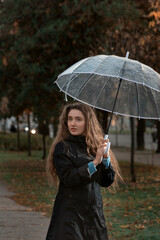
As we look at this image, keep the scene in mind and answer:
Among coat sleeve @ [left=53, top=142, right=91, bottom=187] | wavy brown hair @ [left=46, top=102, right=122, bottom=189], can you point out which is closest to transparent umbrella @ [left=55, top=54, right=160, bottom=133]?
wavy brown hair @ [left=46, top=102, right=122, bottom=189]

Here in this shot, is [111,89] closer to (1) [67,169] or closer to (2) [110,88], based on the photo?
(2) [110,88]

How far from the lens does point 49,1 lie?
577 inches

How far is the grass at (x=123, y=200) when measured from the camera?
7.49 metres

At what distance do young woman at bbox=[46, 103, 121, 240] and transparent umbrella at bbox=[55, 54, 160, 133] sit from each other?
90 cm

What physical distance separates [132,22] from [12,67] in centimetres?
501

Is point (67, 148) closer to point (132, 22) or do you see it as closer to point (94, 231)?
point (94, 231)

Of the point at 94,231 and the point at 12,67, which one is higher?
the point at 12,67

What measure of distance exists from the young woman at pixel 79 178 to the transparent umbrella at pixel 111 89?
90 cm

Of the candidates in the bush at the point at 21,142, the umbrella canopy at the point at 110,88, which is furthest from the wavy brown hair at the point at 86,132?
the bush at the point at 21,142

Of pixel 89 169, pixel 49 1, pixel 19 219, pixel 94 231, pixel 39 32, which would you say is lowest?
pixel 19 219

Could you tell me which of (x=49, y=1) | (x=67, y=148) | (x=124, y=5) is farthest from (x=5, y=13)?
(x=67, y=148)

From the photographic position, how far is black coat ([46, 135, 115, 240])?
153 inches

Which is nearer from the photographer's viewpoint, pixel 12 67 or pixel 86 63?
pixel 86 63

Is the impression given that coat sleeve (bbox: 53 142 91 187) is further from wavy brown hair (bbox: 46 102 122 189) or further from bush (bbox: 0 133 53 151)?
bush (bbox: 0 133 53 151)
